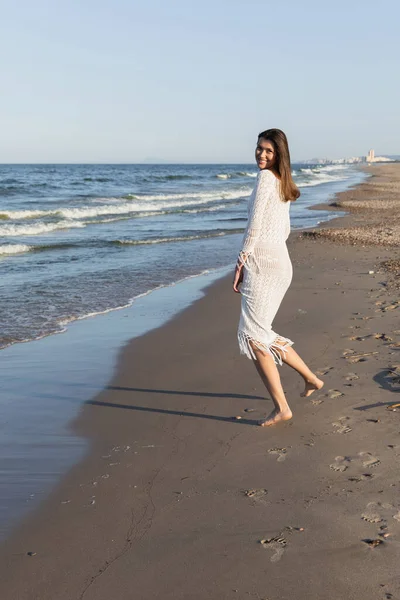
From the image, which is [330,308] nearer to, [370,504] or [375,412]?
[375,412]

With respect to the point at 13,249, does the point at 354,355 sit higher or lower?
higher

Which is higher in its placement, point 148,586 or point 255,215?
point 255,215

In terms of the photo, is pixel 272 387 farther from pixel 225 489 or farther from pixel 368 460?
pixel 225 489

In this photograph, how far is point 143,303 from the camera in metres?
8.49

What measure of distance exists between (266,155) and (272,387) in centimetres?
142

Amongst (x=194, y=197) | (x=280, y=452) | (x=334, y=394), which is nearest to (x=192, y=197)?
(x=194, y=197)

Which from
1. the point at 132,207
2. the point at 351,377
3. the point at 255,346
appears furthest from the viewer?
the point at 132,207

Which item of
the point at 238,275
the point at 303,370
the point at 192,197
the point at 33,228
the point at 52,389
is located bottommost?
the point at 192,197

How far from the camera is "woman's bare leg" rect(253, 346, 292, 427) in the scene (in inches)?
162

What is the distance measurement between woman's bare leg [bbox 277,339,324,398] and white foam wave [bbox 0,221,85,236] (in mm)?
14475

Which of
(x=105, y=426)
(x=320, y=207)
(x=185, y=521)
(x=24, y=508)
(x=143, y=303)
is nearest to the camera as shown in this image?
(x=185, y=521)

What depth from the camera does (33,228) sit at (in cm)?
1869

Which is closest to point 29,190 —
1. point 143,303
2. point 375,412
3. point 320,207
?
point 320,207

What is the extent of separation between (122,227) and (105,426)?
15428mm
